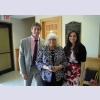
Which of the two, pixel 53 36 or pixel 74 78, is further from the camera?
pixel 74 78

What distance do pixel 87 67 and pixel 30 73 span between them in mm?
1427

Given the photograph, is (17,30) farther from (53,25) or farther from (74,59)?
A: (74,59)

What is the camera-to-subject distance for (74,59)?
1195 millimetres

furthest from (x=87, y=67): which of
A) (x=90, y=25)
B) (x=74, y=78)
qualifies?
(x=74, y=78)

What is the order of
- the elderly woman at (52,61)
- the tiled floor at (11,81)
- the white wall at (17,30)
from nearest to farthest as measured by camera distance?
the elderly woman at (52,61)
the tiled floor at (11,81)
the white wall at (17,30)

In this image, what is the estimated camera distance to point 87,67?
2.23m

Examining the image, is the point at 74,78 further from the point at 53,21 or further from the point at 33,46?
the point at 53,21

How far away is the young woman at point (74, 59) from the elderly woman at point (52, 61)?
0.11m

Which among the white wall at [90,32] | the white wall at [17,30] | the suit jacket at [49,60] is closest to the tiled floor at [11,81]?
the white wall at [17,30]

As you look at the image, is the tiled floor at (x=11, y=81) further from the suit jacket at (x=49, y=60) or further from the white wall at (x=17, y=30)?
the suit jacket at (x=49, y=60)

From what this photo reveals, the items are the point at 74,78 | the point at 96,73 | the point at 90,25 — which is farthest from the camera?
the point at 90,25

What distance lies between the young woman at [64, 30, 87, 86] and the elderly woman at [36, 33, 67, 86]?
11cm

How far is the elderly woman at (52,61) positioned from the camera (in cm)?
110

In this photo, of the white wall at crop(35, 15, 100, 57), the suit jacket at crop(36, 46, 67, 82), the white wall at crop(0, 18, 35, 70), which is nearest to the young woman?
the suit jacket at crop(36, 46, 67, 82)
